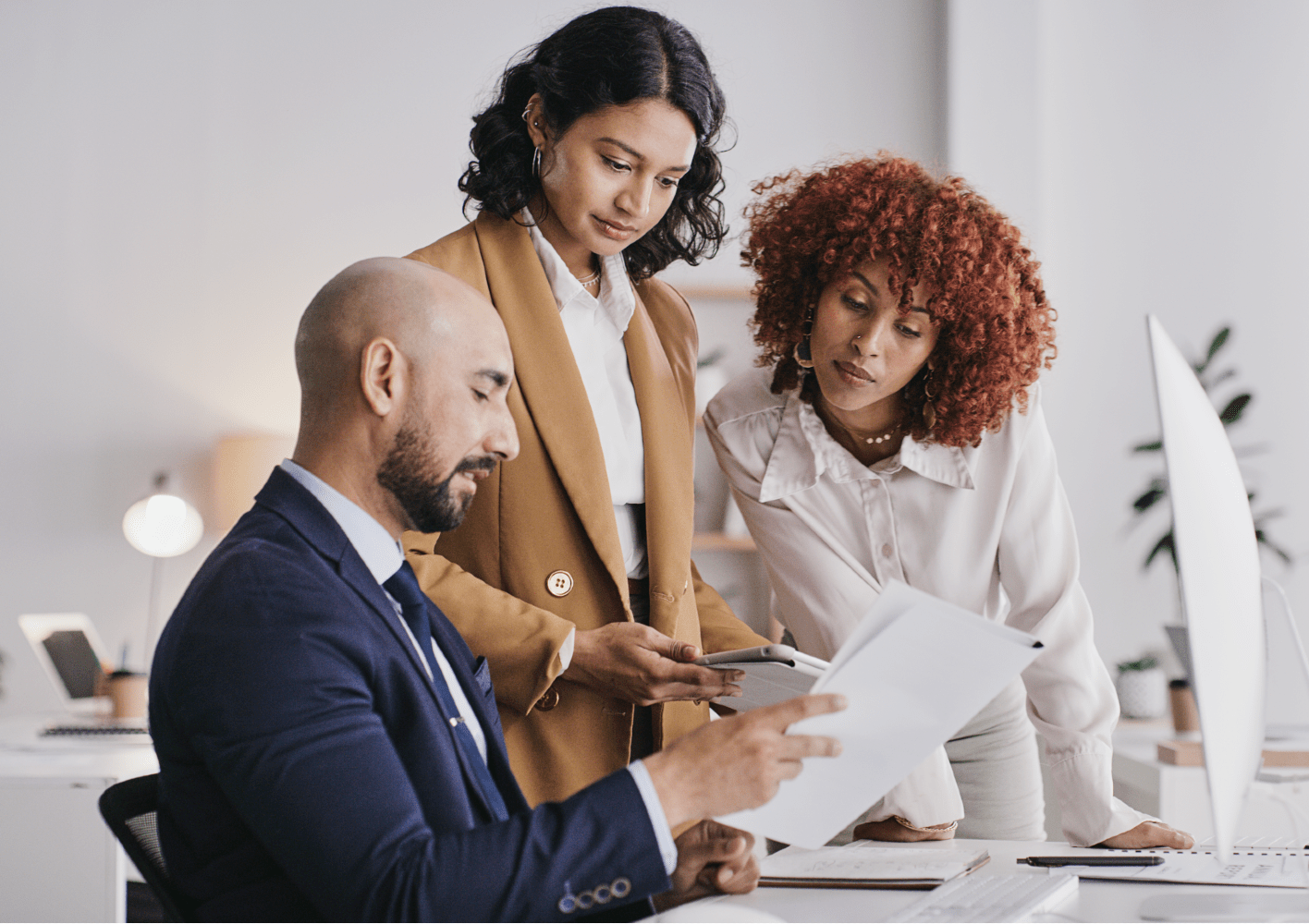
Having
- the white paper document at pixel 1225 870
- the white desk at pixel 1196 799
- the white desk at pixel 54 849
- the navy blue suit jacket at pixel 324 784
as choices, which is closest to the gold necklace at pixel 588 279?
the navy blue suit jacket at pixel 324 784

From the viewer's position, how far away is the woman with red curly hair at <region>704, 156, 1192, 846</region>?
65.4 inches

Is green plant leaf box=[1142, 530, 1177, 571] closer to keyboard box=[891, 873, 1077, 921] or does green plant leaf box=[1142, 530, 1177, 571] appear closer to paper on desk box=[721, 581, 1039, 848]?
keyboard box=[891, 873, 1077, 921]

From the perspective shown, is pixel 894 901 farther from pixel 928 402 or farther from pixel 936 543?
pixel 928 402

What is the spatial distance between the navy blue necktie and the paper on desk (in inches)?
10.1

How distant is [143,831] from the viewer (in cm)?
108

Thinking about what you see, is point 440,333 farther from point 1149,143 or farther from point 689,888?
point 1149,143

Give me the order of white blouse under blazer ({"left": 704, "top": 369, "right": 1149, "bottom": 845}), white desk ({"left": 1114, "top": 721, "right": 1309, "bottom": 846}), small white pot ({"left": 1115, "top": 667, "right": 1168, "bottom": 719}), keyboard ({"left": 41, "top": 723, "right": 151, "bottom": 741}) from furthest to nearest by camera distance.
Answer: small white pot ({"left": 1115, "top": 667, "right": 1168, "bottom": 719}) → keyboard ({"left": 41, "top": 723, "right": 151, "bottom": 741}) → white desk ({"left": 1114, "top": 721, "right": 1309, "bottom": 846}) → white blouse under blazer ({"left": 704, "top": 369, "right": 1149, "bottom": 845})

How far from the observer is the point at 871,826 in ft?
5.26

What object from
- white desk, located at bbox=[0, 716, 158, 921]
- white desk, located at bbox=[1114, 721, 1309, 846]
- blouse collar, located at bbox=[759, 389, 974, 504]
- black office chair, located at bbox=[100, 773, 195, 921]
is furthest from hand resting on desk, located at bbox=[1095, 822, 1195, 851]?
white desk, located at bbox=[0, 716, 158, 921]

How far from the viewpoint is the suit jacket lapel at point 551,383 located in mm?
1553

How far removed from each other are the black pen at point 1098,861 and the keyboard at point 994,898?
0.21 ft

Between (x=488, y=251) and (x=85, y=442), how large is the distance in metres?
3.22

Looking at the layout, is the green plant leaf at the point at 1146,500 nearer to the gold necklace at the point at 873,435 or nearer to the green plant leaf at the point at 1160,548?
the green plant leaf at the point at 1160,548

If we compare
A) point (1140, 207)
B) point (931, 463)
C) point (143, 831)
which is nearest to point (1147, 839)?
point (931, 463)
